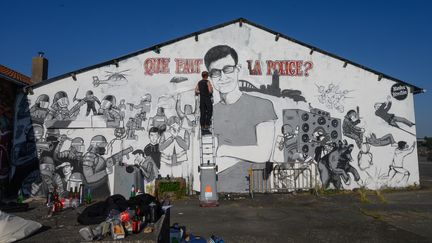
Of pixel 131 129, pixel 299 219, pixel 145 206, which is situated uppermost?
pixel 131 129

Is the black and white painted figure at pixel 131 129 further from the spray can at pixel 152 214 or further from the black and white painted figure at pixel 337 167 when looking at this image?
the spray can at pixel 152 214

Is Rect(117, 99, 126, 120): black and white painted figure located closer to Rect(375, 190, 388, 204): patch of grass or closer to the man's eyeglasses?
the man's eyeglasses

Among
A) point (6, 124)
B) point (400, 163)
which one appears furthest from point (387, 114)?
Answer: point (6, 124)

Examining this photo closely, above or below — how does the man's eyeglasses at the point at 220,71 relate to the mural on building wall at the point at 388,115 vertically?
above

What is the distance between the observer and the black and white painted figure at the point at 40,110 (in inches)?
526

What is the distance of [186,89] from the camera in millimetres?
14195

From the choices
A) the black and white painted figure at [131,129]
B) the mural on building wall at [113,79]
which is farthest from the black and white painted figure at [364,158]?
the mural on building wall at [113,79]

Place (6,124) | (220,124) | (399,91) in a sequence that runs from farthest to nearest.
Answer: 1. (399,91)
2. (220,124)
3. (6,124)

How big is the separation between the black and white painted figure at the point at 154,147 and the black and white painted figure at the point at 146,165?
0.50ft

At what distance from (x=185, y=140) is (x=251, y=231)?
22.9 feet

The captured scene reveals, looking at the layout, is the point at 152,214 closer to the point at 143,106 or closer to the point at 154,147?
the point at 154,147

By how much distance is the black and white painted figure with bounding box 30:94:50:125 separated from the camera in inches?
526

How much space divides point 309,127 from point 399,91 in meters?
4.75

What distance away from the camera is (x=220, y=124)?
14211mm
